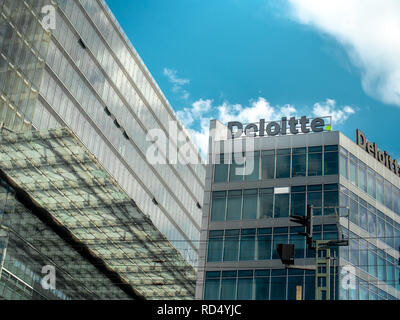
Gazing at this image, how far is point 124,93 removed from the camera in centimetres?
7881

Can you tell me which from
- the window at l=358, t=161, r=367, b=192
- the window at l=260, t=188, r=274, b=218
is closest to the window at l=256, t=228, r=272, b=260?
the window at l=260, t=188, r=274, b=218

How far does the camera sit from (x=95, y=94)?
237 ft

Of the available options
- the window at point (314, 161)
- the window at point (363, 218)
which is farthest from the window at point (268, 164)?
the window at point (363, 218)

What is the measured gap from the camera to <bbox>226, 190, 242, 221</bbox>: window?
56156 millimetres

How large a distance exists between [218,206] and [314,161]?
28.5 ft

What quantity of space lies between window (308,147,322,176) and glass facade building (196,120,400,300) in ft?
0.27

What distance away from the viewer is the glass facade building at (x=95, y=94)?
199ft

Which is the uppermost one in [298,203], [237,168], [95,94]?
[95,94]

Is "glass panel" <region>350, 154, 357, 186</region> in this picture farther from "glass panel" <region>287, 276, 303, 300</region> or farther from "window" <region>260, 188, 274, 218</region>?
"glass panel" <region>287, 276, 303, 300</region>

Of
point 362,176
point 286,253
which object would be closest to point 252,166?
point 362,176

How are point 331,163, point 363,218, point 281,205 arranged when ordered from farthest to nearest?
1. point 363,218
2. point 331,163
3. point 281,205

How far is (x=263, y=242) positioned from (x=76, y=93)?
85.5ft

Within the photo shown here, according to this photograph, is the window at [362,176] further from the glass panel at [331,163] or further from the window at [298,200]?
the window at [298,200]

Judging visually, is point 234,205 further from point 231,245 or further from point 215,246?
point 215,246
